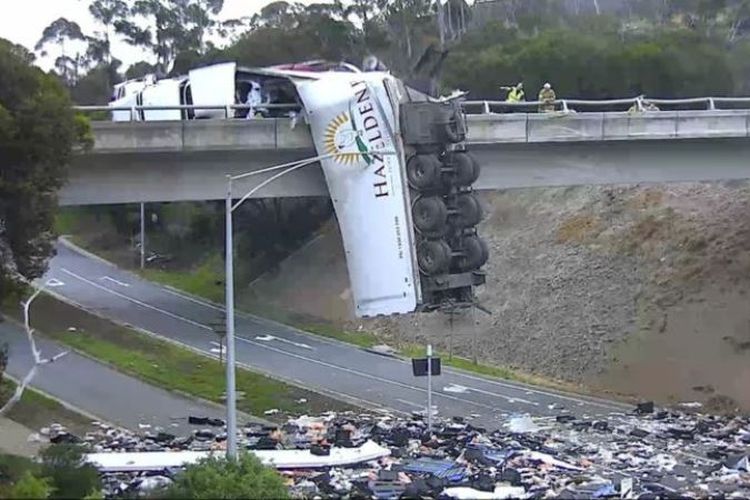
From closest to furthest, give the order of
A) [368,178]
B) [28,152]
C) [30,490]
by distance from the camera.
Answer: [30,490] → [28,152] → [368,178]

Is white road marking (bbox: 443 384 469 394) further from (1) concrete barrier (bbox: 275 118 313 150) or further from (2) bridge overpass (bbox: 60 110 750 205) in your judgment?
(1) concrete barrier (bbox: 275 118 313 150)

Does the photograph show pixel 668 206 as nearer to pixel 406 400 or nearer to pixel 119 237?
pixel 406 400

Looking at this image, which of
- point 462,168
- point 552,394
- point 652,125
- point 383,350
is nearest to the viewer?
point 462,168

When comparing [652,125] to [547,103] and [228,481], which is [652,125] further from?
[228,481]

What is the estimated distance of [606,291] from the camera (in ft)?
142

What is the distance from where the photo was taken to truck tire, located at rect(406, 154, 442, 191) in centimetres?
2914

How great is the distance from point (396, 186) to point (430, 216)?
1.18 m

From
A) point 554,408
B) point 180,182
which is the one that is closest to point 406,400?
point 554,408

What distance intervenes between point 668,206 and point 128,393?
80.3ft

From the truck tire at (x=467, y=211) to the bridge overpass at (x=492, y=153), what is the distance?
1873mm

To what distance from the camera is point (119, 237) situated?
69062mm

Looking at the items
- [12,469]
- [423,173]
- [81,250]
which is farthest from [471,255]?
[81,250]

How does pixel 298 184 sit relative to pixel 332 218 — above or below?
above

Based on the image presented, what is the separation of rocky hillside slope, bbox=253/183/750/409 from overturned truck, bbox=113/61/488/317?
6486 mm
